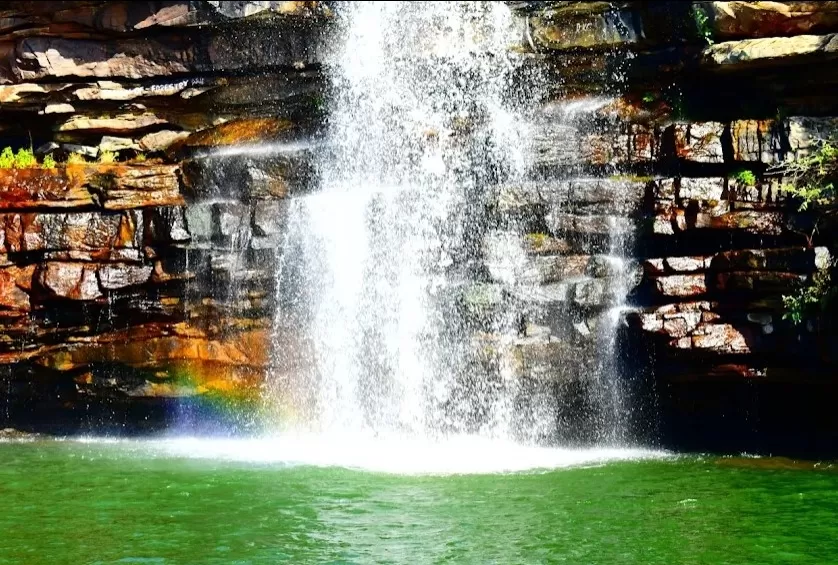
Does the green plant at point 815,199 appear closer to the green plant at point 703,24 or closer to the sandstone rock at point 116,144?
the green plant at point 703,24

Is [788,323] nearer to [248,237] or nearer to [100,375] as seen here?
[248,237]

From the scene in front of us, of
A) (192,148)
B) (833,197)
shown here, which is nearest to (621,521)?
(833,197)

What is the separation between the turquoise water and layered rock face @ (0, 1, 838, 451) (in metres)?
2.44

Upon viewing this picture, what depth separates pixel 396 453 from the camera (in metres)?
15.0

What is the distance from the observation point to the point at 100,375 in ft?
58.5

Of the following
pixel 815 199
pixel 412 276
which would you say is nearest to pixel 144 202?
pixel 412 276

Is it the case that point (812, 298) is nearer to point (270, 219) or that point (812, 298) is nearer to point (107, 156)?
point (270, 219)

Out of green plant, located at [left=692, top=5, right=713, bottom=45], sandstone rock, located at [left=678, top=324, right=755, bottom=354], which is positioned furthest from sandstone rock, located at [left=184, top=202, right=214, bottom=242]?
green plant, located at [left=692, top=5, right=713, bottom=45]

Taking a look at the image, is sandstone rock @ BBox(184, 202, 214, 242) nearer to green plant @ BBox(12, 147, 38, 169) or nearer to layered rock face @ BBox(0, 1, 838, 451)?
layered rock face @ BBox(0, 1, 838, 451)

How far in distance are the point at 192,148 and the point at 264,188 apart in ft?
8.12

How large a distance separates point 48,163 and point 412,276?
7.87 m

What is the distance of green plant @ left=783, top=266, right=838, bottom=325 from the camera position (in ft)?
49.7

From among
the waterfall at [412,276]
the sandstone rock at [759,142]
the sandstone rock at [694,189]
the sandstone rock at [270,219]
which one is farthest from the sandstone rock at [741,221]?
the sandstone rock at [270,219]

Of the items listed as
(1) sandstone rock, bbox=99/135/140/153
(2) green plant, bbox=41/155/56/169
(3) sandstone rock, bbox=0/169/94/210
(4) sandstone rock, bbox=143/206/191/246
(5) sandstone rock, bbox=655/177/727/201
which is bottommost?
(4) sandstone rock, bbox=143/206/191/246
